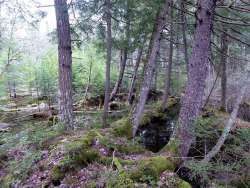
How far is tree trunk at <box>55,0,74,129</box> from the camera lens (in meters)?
6.02

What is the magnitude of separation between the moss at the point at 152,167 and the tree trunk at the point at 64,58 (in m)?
2.49

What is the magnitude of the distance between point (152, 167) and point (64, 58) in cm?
332

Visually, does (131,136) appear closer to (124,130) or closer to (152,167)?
(124,130)

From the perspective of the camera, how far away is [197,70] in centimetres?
526

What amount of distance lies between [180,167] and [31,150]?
10.6ft

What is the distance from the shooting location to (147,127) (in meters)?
9.79

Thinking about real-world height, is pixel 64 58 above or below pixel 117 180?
above

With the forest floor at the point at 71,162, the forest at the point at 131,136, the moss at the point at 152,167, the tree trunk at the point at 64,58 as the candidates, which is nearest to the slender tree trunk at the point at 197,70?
the forest at the point at 131,136

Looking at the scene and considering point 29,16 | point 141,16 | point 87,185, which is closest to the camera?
point 87,185

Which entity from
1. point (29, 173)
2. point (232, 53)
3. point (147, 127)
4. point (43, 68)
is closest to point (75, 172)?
point (29, 173)

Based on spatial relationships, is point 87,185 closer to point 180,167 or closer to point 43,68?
point 180,167

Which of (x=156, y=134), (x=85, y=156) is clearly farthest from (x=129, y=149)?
(x=156, y=134)

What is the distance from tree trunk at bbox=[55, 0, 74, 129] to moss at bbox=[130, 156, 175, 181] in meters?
2.49

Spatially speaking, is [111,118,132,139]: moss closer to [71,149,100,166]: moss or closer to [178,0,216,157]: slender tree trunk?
[71,149,100,166]: moss
